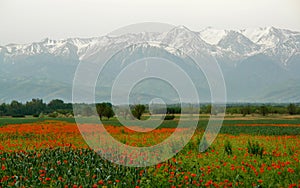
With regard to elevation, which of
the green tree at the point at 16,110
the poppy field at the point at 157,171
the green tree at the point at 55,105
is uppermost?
the green tree at the point at 55,105

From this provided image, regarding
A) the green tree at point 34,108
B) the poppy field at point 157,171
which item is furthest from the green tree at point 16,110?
the poppy field at point 157,171

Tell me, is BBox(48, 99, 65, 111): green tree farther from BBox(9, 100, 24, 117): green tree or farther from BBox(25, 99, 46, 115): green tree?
BBox(9, 100, 24, 117): green tree

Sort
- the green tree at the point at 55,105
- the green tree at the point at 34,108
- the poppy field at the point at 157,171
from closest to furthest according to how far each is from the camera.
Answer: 1. the poppy field at the point at 157,171
2. the green tree at the point at 34,108
3. the green tree at the point at 55,105

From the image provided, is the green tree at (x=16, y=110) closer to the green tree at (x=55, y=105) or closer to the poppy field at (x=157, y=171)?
the green tree at (x=55, y=105)

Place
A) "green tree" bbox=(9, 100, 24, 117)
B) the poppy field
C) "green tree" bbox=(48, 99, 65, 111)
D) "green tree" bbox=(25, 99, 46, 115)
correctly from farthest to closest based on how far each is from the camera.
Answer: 1. "green tree" bbox=(48, 99, 65, 111)
2. "green tree" bbox=(25, 99, 46, 115)
3. "green tree" bbox=(9, 100, 24, 117)
4. the poppy field

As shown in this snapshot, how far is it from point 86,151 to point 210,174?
5.96 m

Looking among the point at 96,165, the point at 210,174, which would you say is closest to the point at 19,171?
the point at 96,165

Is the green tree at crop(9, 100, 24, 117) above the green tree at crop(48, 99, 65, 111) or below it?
below

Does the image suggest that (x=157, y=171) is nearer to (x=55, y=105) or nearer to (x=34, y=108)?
(x=34, y=108)

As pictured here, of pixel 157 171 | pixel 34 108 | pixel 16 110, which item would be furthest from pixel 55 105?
pixel 157 171

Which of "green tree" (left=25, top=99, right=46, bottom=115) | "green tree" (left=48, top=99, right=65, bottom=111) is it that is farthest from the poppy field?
"green tree" (left=48, top=99, right=65, bottom=111)

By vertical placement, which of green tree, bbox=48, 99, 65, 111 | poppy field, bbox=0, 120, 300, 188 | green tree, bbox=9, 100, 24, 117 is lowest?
poppy field, bbox=0, 120, 300, 188

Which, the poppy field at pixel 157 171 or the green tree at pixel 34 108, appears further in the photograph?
the green tree at pixel 34 108

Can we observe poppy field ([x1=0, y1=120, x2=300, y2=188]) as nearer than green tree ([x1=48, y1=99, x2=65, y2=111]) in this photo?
Yes
